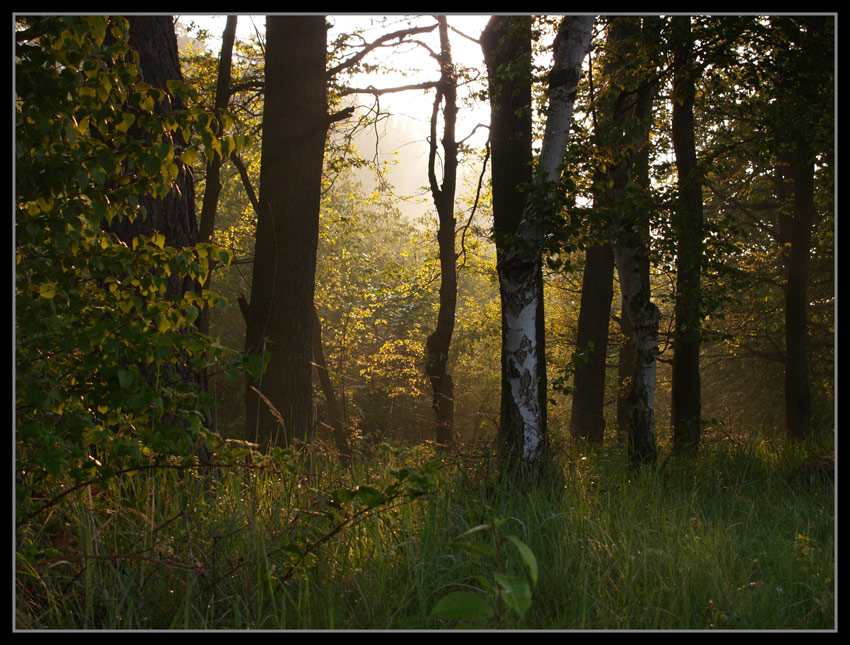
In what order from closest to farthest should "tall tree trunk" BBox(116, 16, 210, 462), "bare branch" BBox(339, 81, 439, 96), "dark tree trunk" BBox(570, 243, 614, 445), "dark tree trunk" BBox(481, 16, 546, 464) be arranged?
"tall tree trunk" BBox(116, 16, 210, 462) → "dark tree trunk" BBox(481, 16, 546, 464) → "bare branch" BBox(339, 81, 439, 96) → "dark tree trunk" BBox(570, 243, 614, 445)

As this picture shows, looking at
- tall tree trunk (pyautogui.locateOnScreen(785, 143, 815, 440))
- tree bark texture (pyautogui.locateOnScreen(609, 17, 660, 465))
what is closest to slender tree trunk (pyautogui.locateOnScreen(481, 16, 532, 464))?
tree bark texture (pyautogui.locateOnScreen(609, 17, 660, 465))

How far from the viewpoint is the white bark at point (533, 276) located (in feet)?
18.0

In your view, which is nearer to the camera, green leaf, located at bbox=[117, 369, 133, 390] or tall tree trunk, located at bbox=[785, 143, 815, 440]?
green leaf, located at bbox=[117, 369, 133, 390]

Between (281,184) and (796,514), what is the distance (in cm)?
577

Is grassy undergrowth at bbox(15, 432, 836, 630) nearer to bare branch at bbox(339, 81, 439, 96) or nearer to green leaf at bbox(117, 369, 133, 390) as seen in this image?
green leaf at bbox(117, 369, 133, 390)

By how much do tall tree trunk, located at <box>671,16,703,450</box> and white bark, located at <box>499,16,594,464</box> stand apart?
1.16 m

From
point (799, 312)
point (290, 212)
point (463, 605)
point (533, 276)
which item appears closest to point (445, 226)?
Answer: point (290, 212)

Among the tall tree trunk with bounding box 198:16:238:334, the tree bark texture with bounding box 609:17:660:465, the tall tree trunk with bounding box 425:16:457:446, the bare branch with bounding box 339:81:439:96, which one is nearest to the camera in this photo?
the tree bark texture with bounding box 609:17:660:465

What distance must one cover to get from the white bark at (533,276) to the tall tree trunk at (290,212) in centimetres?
253

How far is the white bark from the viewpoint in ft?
18.0

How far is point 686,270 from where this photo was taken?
273 inches

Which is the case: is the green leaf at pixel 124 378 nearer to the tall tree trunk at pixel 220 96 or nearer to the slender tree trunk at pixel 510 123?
the slender tree trunk at pixel 510 123

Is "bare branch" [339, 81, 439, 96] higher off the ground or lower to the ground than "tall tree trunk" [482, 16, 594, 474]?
higher

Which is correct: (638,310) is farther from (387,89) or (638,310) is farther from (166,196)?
(387,89)
